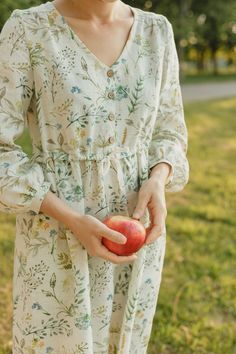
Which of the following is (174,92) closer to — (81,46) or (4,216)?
(81,46)

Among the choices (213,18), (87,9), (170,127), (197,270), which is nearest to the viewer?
(87,9)

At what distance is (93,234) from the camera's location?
149 centimetres

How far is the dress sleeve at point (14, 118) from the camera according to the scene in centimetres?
149

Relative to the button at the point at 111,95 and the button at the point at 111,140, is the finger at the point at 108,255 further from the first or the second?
the button at the point at 111,95

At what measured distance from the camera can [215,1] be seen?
973 inches

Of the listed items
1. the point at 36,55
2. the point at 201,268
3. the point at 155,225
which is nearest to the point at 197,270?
the point at 201,268

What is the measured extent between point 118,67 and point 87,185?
36 centimetres

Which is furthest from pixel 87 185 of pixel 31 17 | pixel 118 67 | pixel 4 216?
pixel 4 216

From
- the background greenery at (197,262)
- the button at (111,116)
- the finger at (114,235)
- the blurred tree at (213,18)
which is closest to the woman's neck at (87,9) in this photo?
the button at (111,116)

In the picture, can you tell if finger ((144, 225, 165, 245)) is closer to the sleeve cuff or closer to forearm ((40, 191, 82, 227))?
forearm ((40, 191, 82, 227))

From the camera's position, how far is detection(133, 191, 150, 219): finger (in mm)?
1604

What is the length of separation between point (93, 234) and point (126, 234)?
0.09 metres

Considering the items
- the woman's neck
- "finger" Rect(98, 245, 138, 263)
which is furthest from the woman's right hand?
the woman's neck

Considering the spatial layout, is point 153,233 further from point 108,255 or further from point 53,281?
point 53,281
